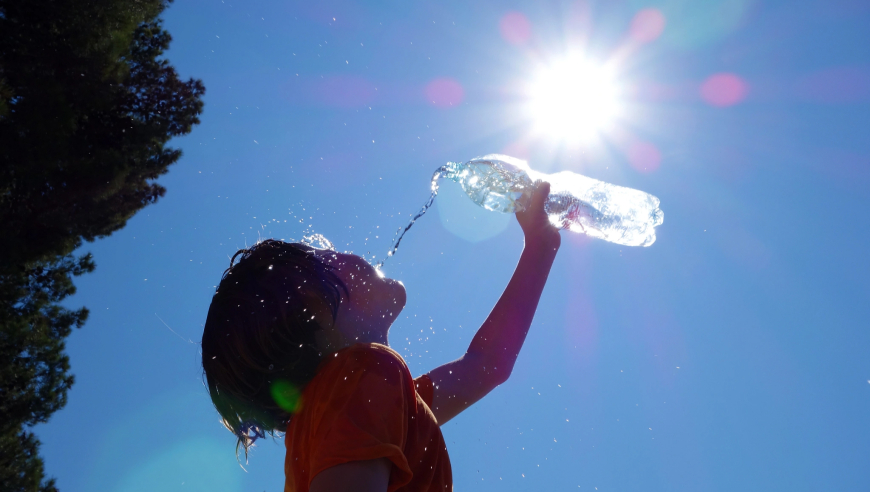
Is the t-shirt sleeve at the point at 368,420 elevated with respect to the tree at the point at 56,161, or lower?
lower

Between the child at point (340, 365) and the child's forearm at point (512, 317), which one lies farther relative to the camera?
the child's forearm at point (512, 317)

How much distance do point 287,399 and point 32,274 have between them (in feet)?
26.5

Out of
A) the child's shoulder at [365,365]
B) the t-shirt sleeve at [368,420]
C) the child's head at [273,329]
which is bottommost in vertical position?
the t-shirt sleeve at [368,420]

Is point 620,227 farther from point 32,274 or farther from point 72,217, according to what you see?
point 32,274

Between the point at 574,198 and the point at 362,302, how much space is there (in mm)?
3137

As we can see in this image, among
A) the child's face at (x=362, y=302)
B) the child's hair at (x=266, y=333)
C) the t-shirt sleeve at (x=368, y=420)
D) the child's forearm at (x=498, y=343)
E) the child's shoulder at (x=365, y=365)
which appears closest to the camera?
the t-shirt sleeve at (x=368, y=420)

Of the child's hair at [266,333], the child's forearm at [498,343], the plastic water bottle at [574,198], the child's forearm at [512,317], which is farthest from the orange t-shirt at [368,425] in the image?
the plastic water bottle at [574,198]

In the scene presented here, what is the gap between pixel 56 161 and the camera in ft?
23.2

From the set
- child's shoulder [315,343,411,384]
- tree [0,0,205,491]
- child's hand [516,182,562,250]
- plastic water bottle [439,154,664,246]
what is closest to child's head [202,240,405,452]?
child's shoulder [315,343,411,384]

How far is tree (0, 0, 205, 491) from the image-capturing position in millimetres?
6836

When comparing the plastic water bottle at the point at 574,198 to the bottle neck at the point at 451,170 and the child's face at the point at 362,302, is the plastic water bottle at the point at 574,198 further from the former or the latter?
the child's face at the point at 362,302

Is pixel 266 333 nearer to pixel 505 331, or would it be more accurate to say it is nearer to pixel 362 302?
pixel 362 302

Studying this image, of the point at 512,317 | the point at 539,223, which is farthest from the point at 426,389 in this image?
the point at 539,223

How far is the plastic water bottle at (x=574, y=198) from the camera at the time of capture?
4.19 metres
